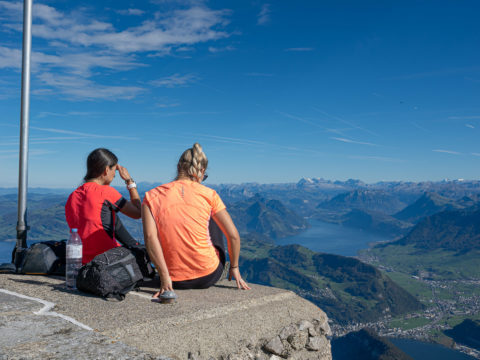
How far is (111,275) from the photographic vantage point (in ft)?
16.7

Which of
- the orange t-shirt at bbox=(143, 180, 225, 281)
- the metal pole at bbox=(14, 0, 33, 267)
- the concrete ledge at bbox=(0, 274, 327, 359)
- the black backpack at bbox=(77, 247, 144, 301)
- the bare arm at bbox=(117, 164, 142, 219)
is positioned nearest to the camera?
the concrete ledge at bbox=(0, 274, 327, 359)

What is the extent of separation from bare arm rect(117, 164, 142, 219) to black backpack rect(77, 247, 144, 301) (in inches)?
30.8

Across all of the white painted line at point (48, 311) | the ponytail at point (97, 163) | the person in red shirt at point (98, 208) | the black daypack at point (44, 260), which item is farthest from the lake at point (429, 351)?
the white painted line at point (48, 311)

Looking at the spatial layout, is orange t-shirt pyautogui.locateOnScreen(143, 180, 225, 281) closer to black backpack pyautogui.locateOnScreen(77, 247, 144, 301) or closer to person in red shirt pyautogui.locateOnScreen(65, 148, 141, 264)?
black backpack pyautogui.locateOnScreen(77, 247, 144, 301)

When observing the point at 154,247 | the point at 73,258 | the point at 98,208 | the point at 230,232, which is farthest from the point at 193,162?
the point at 73,258

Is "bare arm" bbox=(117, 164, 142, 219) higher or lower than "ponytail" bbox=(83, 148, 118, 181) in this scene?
lower

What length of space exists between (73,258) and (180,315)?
2.12 m

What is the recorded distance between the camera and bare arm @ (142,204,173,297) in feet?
17.0

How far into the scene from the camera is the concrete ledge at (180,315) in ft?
14.1

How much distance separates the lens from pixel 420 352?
15188 centimetres

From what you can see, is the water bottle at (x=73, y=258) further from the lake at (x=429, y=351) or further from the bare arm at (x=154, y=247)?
the lake at (x=429, y=351)

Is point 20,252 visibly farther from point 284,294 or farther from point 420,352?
point 420,352

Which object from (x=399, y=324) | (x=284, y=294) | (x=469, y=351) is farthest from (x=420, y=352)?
(x=284, y=294)

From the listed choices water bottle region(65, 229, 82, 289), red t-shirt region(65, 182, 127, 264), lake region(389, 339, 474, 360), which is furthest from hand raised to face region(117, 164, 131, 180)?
lake region(389, 339, 474, 360)
